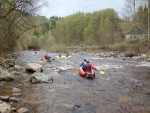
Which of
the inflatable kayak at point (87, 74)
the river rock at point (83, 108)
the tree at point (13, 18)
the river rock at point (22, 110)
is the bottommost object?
the river rock at point (83, 108)

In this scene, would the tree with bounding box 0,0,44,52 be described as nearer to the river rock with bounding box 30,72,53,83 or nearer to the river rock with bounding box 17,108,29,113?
the river rock with bounding box 30,72,53,83

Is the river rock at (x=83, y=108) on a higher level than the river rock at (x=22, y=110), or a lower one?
lower

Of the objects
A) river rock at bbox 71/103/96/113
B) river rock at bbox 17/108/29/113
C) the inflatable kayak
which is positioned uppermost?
the inflatable kayak

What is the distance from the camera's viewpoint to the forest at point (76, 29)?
45.0ft

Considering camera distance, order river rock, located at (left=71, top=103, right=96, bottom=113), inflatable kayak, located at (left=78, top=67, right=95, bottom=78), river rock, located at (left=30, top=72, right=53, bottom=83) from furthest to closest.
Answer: inflatable kayak, located at (left=78, top=67, right=95, bottom=78), river rock, located at (left=30, top=72, right=53, bottom=83), river rock, located at (left=71, top=103, right=96, bottom=113)

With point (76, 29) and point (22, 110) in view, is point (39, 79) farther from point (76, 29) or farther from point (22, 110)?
point (76, 29)

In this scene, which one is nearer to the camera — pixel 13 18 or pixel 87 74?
pixel 87 74

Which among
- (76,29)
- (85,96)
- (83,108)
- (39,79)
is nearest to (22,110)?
(83,108)

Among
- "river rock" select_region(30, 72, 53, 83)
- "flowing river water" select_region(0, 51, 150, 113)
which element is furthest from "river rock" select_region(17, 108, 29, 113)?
"river rock" select_region(30, 72, 53, 83)

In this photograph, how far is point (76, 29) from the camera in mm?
69375

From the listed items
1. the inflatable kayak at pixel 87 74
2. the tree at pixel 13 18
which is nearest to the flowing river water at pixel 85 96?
the inflatable kayak at pixel 87 74

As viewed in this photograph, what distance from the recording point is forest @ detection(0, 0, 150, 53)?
13.7 m

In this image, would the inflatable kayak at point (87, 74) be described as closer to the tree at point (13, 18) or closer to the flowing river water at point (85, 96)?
the flowing river water at point (85, 96)

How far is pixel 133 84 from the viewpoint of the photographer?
416 inches
